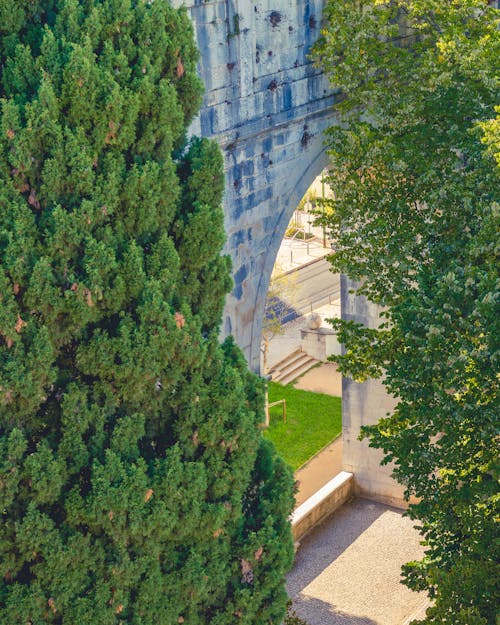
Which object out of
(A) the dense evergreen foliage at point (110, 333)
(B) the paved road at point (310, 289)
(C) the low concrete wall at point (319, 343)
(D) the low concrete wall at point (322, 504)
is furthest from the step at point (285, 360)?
(A) the dense evergreen foliage at point (110, 333)

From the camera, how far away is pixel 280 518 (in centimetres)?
1173

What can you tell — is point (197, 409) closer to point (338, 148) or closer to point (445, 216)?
point (445, 216)

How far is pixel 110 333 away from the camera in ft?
33.6

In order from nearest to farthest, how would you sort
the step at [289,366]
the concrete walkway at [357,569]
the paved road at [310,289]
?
the concrete walkway at [357,569], the step at [289,366], the paved road at [310,289]

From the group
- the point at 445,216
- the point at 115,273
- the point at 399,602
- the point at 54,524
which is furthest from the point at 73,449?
the point at 399,602

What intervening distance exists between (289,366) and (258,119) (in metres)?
15.9

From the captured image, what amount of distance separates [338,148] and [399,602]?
7879 mm

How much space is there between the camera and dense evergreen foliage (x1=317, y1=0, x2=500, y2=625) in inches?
518

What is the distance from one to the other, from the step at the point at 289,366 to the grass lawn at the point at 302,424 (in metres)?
0.67

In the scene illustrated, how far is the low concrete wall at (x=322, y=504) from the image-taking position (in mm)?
20891

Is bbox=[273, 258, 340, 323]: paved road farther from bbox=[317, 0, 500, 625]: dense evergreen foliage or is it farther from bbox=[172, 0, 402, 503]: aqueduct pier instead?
bbox=[317, 0, 500, 625]: dense evergreen foliage

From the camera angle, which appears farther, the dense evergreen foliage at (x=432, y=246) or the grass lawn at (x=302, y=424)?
the grass lawn at (x=302, y=424)

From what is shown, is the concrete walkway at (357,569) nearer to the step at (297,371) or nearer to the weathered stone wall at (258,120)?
the weathered stone wall at (258,120)

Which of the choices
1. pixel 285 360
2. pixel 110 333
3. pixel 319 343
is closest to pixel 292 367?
pixel 285 360
